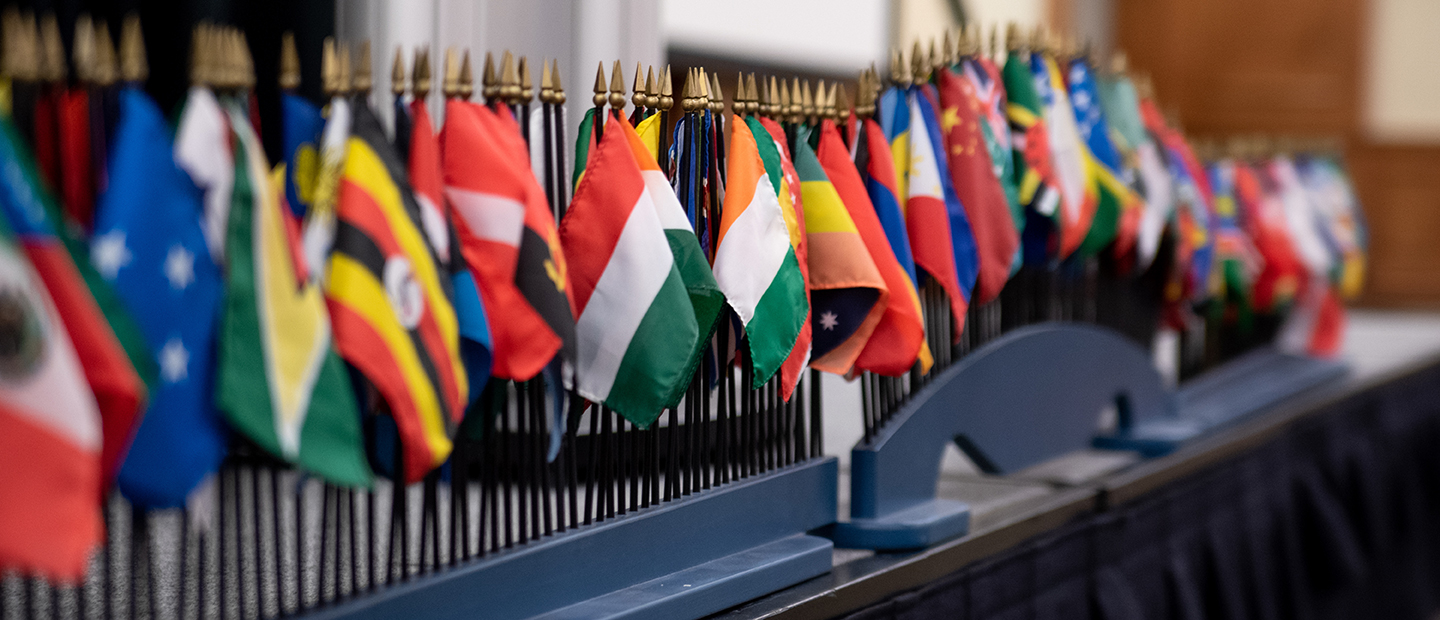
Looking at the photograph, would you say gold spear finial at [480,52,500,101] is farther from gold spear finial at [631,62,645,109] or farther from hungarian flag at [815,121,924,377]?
hungarian flag at [815,121,924,377]

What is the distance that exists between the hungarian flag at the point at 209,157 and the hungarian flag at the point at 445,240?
0.57ft

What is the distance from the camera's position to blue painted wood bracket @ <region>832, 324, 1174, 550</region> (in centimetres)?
166

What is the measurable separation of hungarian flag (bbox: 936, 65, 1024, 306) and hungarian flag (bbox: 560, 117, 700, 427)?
2.05ft

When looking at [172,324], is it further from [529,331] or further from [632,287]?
[632,287]

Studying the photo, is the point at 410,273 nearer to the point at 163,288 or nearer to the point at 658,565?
the point at 163,288

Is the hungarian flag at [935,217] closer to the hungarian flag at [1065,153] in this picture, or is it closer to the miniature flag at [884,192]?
the miniature flag at [884,192]

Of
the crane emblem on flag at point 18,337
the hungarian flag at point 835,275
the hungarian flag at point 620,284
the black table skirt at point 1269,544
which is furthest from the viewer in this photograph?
the black table skirt at point 1269,544

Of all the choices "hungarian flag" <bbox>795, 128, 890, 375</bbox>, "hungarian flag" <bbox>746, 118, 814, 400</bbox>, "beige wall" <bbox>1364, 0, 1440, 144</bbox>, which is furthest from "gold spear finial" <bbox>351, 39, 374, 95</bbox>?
"beige wall" <bbox>1364, 0, 1440, 144</bbox>

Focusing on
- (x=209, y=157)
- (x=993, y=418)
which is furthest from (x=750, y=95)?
(x=993, y=418)

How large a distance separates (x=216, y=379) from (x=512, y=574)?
387 millimetres

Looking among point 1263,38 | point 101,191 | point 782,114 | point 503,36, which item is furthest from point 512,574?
point 1263,38

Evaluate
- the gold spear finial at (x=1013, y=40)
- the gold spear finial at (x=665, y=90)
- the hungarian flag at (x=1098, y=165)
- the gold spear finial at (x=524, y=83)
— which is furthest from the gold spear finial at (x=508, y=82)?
the hungarian flag at (x=1098, y=165)

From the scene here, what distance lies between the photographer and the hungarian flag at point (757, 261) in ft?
4.32

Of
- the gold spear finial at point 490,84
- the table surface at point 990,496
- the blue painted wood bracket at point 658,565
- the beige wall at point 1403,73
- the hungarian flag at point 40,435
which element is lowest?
the table surface at point 990,496
